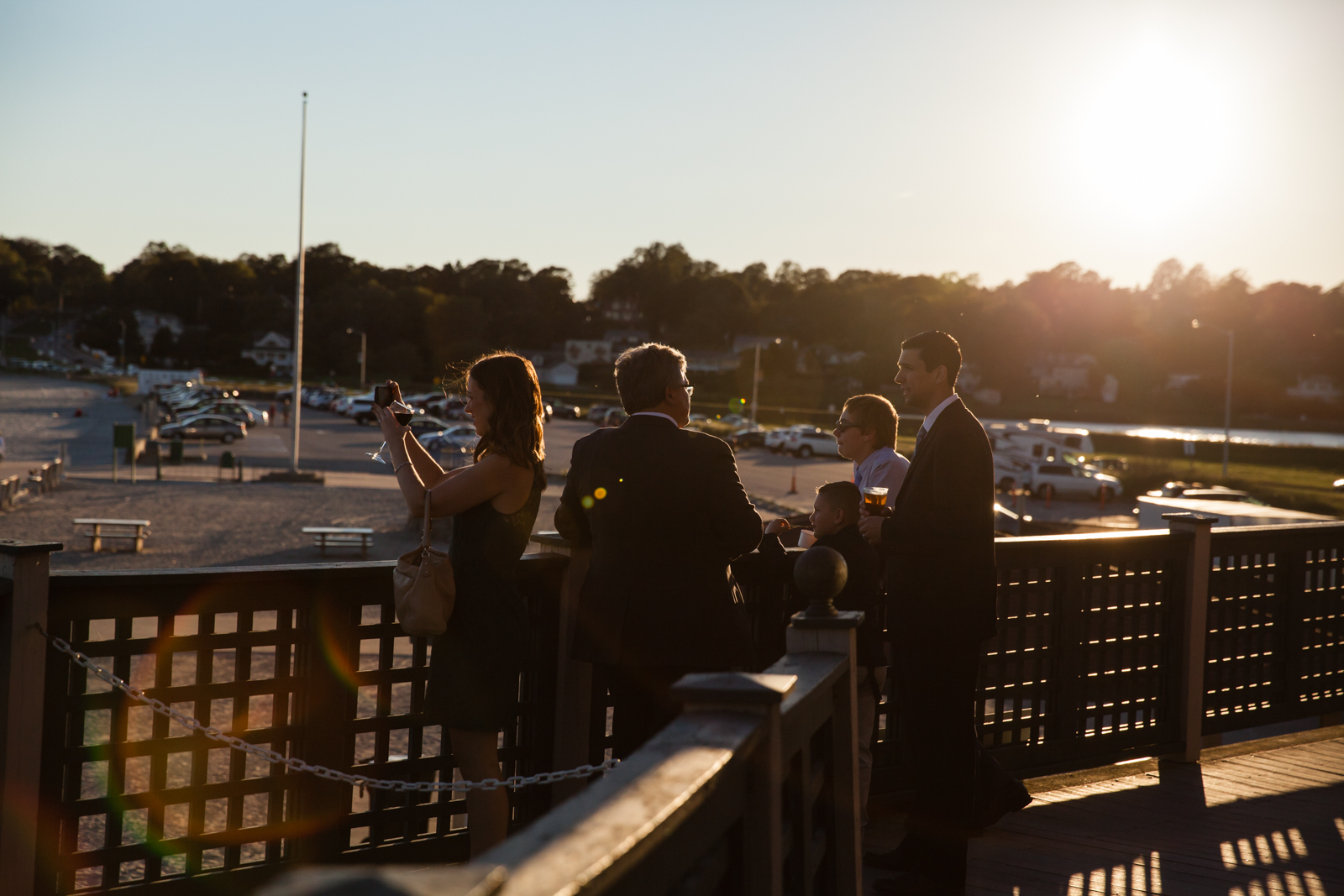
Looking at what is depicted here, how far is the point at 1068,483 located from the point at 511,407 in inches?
1859

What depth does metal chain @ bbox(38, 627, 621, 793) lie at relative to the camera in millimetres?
3191

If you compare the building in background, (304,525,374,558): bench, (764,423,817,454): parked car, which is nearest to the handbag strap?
(304,525,374,558): bench

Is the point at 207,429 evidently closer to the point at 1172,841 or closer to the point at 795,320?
the point at 1172,841

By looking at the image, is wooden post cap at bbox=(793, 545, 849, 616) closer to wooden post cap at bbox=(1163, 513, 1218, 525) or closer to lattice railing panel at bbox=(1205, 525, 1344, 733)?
wooden post cap at bbox=(1163, 513, 1218, 525)

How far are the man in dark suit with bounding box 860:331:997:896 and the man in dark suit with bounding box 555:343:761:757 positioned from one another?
2.32 feet

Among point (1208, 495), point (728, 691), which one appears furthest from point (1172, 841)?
point (1208, 495)

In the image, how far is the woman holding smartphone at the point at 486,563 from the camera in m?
3.50

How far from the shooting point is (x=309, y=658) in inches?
147

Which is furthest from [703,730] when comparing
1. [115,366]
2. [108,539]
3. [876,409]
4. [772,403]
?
[115,366]

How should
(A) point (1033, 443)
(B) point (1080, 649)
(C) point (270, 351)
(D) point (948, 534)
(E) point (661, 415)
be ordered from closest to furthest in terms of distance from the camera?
1. (E) point (661, 415)
2. (D) point (948, 534)
3. (B) point (1080, 649)
4. (A) point (1033, 443)
5. (C) point (270, 351)

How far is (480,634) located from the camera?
3.54 m

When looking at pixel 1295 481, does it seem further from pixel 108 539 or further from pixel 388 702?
pixel 388 702

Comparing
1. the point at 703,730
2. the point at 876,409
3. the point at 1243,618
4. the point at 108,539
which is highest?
the point at 876,409

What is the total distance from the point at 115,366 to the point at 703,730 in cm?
18751
